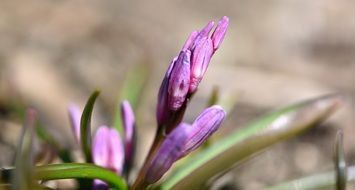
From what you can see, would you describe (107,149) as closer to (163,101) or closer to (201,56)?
(163,101)

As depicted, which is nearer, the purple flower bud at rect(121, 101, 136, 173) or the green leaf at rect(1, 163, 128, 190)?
the green leaf at rect(1, 163, 128, 190)

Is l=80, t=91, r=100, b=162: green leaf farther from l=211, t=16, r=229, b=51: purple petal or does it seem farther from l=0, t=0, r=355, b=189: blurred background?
l=0, t=0, r=355, b=189: blurred background

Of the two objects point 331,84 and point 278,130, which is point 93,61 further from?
point 278,130

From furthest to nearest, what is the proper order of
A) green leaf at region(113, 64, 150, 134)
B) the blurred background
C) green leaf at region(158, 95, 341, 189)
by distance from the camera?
the blurred background, green leaf at region(113, 64, 150, 134), green leaf at region(158, 95, 341, 189)

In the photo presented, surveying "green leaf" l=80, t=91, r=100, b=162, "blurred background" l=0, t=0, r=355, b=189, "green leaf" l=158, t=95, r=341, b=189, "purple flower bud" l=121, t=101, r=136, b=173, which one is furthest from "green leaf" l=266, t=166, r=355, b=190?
"blurred background" l=0, t=0, r=355, b=189

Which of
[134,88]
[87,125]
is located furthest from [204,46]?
[134,88]
